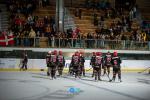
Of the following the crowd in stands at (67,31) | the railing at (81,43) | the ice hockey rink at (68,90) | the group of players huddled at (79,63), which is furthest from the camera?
the crowd in stands at (67,31)

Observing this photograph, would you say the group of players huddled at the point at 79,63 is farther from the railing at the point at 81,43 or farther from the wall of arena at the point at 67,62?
the wall of arena at the point at 67,62

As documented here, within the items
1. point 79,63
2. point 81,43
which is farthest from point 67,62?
point 79,63

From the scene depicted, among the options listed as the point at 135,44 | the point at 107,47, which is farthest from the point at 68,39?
the point at 135,44

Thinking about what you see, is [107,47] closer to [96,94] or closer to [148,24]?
[148,24]

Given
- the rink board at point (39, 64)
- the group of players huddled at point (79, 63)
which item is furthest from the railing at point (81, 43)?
the group of players huddled at point (79, 63)

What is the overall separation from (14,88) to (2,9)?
1408cm

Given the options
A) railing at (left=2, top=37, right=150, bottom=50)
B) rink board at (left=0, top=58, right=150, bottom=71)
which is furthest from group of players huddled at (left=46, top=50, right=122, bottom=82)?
rink board at (left=0, top=58, right=150, bottom=71)

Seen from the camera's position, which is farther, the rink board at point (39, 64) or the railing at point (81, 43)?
the rink board at point (39, 64)

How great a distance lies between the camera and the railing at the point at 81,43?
27.0 metres

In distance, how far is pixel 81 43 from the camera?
2784 cm

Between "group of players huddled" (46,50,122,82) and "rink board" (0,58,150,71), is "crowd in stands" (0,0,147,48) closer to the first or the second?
"rink board" (0,58,150,71)

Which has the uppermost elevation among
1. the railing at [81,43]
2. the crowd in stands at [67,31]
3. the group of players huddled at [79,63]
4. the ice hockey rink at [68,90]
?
the crowd in stands at [67,31]

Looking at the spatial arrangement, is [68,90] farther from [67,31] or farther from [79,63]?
[67,31]

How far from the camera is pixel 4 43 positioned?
2705cm
